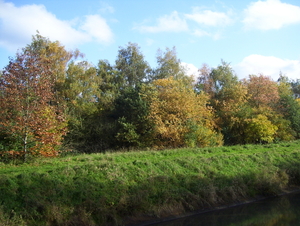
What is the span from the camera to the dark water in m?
12.5

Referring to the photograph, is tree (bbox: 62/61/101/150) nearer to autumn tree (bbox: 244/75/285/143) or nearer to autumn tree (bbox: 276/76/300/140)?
autumn tree (bbox: 244/75/285/143)

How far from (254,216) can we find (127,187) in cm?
603

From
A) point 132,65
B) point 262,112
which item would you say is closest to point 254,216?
point 262,112

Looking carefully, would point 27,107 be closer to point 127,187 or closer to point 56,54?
point 127,187

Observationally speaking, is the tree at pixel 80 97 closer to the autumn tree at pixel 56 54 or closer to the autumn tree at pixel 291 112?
the autumn tree at pixel 56 54

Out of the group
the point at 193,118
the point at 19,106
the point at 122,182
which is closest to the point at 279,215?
the point at 122,182

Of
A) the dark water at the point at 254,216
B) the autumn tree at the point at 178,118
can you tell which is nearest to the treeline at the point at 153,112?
the autumn tree at the point at 178,118

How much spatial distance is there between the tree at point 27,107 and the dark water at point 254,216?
989cm

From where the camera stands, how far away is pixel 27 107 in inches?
722

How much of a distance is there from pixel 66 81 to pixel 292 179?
87.6 ft

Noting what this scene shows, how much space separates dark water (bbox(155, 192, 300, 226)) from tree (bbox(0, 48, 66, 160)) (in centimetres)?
989

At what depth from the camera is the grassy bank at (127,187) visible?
37.7ft

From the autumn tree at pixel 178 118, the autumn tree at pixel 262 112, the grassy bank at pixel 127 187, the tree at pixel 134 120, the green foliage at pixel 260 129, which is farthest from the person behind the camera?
the autumn tree at pixel 262 112

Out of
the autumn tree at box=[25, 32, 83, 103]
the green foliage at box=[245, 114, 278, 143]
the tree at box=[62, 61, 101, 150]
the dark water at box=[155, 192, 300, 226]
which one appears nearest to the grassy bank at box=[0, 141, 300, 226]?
the dark water at box=[155, 192, 300, 226]
